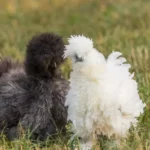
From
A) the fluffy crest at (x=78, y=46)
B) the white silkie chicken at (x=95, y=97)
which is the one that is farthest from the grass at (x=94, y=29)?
the fluffy crest at (x=78, y=46)

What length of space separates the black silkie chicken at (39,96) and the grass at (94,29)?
0.65 feet

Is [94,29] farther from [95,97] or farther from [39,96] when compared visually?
[95,97]

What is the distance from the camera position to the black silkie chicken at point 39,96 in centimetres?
627

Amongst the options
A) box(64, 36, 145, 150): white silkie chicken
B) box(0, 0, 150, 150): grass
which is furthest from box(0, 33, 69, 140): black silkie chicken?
box(64, 36, 145, 150): white silkie chicken

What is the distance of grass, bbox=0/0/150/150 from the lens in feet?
19.9

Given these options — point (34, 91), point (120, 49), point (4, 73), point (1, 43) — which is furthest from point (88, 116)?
point (1, 43)

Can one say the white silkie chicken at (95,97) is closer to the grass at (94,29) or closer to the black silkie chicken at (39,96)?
the grass at (94,29)

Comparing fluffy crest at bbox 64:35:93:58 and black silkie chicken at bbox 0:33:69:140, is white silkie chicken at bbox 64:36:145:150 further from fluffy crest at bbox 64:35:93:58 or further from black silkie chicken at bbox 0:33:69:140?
Answer: black silkie chicken at bbox 0:33:69:140

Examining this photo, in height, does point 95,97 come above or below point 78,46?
below

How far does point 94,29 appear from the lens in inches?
487

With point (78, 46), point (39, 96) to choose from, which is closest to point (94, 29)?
point (39, 96)

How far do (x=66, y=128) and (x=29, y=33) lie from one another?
6.66 metres

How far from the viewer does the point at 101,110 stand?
18.8 ft

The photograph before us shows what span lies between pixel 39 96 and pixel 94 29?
20.3 ft
